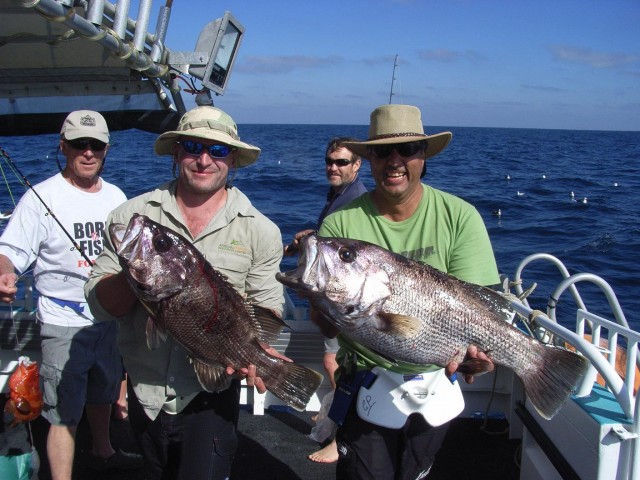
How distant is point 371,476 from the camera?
3002mm

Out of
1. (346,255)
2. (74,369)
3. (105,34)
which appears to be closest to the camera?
(346,255)

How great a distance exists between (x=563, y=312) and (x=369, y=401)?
8.67 meters

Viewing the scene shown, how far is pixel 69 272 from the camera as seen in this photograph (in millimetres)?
3969

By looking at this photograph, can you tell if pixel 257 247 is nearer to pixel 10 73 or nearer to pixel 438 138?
pixel 438 138

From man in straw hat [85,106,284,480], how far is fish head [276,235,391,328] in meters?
0.50

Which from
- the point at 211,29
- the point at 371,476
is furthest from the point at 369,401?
the point at 211,29

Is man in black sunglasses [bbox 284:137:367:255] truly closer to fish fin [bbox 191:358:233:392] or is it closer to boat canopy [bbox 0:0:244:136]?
boat canopy [bbox 0:0:244:136]

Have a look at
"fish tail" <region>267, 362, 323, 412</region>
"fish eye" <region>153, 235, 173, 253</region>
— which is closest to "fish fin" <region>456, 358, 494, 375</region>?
"fish tail" <region>267, 362, 323, 412</region>

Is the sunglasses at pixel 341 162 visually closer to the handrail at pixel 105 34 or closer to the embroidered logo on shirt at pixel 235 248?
the handrail at pixel 105 34

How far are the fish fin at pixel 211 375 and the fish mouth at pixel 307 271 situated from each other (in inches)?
24.9

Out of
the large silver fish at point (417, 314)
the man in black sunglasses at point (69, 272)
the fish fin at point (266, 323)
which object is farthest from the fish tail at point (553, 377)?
the man in black sunglasses at point (69, 272)

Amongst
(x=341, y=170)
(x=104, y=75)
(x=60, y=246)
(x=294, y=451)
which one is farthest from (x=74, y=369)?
(x=341, y=170)

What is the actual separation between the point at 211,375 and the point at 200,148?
1.14m

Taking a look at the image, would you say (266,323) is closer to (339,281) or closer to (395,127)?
(339,281)
